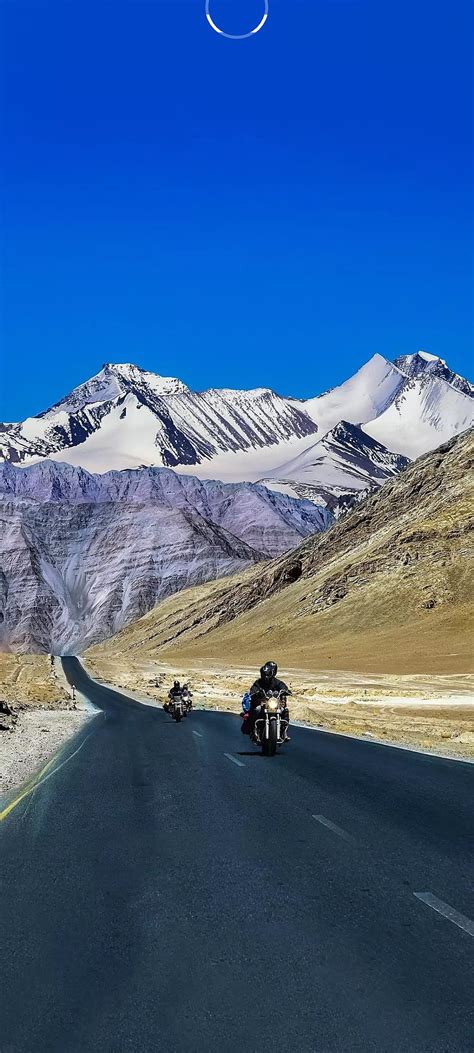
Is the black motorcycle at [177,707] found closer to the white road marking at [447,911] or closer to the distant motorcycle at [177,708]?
the distant motorcycle at [177,708]

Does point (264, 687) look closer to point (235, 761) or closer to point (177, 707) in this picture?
point (235, 761)

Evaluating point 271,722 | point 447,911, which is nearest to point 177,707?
point 271,722

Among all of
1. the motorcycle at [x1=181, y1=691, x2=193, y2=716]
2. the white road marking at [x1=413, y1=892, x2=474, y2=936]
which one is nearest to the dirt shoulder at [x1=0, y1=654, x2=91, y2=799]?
the motorcycle at [x1=181, y1=691, x2=193, y2=716]

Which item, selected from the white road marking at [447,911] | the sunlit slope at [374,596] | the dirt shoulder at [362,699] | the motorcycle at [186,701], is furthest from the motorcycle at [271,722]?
the sunlit slope at [374,596]

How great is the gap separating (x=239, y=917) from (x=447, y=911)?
1763 millimetres

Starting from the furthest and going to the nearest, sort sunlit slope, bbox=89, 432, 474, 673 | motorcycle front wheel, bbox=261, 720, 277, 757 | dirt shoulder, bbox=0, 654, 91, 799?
sunlit slope, bbox=89, 432, 474, 673, motorcycle front wheel, bbox=261, 720, 277, 757, dirt shoulder, bbox=0, 654, 91, 799

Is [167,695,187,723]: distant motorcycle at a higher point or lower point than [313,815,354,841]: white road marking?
higher

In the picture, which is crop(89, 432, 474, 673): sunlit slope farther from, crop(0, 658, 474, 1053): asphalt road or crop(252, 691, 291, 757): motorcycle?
crop(0, 658, 474, 1053): asphalt road

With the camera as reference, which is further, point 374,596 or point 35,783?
point 374,596

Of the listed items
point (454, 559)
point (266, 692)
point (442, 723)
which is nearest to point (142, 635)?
point (454, 559)

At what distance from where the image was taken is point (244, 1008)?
20.7 feet

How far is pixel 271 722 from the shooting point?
2220 centimetres

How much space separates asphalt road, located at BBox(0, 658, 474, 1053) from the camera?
6.05 m

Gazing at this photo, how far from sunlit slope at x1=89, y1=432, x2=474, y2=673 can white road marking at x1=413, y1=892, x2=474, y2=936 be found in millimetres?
68760
